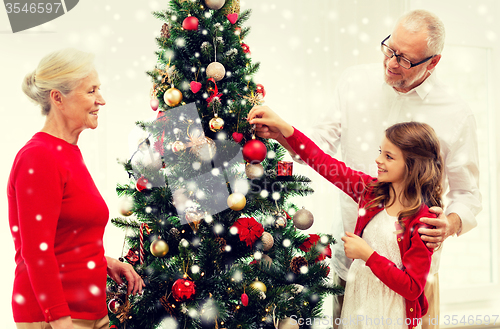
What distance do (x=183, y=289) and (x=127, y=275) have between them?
8.8 inches

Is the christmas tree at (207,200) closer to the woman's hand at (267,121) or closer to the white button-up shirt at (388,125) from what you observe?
the woman's hand at (267,121)

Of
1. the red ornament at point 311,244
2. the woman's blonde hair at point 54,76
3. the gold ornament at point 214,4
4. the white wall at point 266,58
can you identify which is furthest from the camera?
the white wall at point 266,58

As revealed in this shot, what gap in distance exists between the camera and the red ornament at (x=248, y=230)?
1245mm

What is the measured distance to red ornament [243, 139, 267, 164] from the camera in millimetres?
1253

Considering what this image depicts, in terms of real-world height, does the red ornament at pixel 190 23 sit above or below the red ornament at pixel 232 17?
below

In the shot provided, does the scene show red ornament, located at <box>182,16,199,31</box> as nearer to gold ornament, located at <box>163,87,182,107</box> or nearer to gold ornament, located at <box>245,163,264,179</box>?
gold ornament, located at <box>163,87,182,107</box>

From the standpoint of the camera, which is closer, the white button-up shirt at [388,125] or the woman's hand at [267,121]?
the woman's hand at [267,121]

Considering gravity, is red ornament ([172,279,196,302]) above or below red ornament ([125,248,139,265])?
below

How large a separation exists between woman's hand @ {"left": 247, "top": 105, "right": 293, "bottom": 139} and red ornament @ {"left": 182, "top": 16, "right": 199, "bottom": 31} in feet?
1.12

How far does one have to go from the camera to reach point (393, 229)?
1326 millimetres

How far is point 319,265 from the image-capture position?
4.41 feet

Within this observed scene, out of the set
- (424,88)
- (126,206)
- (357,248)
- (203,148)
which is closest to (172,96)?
(203,148)

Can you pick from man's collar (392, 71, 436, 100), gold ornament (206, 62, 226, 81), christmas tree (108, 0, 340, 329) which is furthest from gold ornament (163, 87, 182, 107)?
man's collar (392, 71, 436, 100)


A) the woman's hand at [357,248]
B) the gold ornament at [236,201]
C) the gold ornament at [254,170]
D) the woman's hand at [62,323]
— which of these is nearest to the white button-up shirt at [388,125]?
the woman's hand at [357,248]
